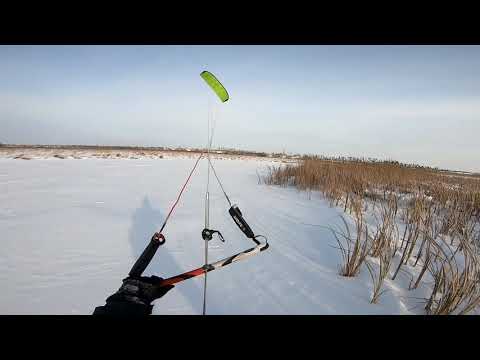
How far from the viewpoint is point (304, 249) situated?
342cm

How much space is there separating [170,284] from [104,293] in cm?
116

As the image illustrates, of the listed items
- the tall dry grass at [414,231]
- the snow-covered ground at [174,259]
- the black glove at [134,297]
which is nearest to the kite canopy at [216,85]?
the black glove at [134,297]

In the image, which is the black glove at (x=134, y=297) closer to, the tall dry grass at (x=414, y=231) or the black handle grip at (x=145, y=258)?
the black handle grip at (x=145, y=258)

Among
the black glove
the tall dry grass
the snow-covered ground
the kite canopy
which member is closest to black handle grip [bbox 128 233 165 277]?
the black glove

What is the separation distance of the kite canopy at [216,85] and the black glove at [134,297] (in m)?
1.50

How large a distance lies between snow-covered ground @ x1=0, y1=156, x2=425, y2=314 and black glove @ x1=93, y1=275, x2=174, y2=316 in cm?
73

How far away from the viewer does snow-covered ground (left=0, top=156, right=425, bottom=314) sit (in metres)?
2.16

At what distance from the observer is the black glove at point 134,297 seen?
4.14 ft

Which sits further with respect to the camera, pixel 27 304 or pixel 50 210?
pixel 50 210

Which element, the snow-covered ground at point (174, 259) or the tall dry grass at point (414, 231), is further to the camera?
the snow-covered ground at point (174, 259)

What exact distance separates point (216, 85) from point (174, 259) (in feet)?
7.67

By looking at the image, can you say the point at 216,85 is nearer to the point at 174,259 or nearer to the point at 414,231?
the point at 174,259
